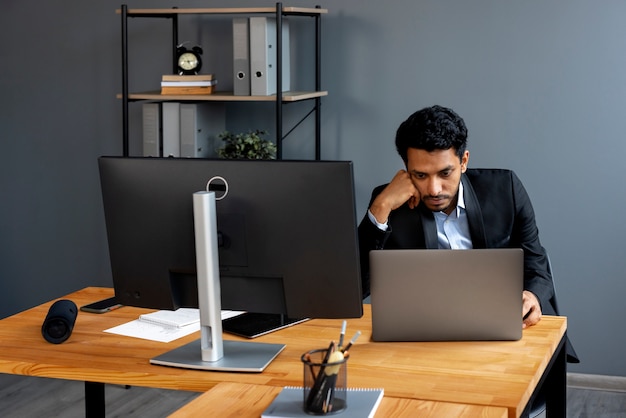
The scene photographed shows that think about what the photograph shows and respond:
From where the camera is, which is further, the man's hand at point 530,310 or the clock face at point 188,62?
the clock face at point 188,62

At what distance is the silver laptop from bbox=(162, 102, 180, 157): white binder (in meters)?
1.97

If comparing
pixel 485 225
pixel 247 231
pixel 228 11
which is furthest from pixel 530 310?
pixel 228 11

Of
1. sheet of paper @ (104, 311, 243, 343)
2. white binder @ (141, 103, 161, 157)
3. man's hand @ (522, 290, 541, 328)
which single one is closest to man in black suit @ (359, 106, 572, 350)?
man's hand @ (522, 290, 541, 328)

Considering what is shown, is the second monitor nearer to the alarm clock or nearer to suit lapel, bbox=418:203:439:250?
suit lapel, bbox=418:203:439:250

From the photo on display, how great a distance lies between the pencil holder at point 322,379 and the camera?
166cm

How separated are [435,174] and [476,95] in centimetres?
130

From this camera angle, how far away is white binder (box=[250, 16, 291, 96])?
12.0 feet

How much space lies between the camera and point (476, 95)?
3.82 m

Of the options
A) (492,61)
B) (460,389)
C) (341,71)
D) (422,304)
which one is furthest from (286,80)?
(460,389)

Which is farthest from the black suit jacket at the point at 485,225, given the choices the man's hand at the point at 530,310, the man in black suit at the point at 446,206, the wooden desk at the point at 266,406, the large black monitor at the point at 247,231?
the wooden desk at the point at 266,406

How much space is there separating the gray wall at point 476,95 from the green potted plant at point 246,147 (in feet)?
0.81

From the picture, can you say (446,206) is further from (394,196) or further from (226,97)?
(226,97)

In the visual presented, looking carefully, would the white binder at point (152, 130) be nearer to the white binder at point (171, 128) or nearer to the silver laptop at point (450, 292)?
the white binder at point (171, 128)

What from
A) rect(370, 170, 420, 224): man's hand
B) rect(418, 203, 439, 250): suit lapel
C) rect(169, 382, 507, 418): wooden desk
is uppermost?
rect(370, 170, 420, 224): man's hand
